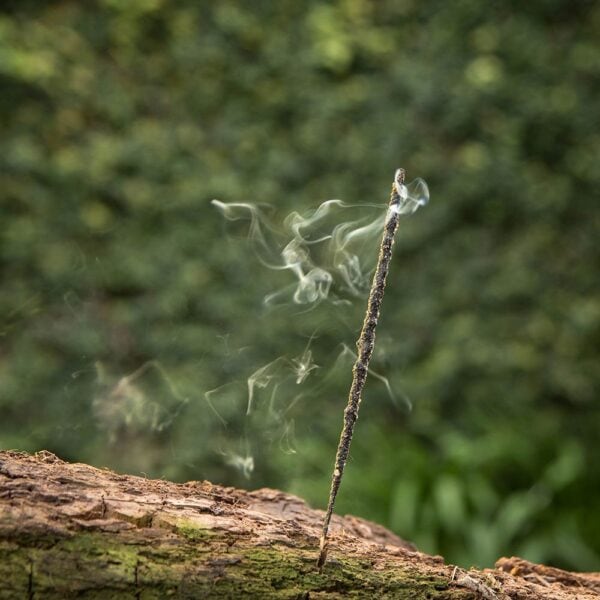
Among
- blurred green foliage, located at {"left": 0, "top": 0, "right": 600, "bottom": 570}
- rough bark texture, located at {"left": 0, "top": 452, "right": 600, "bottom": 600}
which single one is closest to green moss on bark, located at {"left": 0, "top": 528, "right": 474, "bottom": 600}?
rough bark texture, located at {"left": 0, "top": 452, "right": 600, "bottom": 600}

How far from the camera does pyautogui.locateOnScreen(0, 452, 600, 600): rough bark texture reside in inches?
39.3

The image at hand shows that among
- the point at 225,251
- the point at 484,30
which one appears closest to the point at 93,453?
the point at 225,251

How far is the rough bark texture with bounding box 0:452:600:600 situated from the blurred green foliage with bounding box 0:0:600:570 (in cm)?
275

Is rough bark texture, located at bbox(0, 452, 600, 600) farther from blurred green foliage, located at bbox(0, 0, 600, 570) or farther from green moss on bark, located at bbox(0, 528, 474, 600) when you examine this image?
blurred green foliage, located at bbox(0, 0, 600, 570)

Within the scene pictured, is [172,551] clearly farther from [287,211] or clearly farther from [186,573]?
[287,211]

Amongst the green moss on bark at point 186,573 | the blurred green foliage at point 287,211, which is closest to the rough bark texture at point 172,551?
the green moss on bark at point 186,573

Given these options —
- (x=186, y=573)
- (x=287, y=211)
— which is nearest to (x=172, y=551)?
(x=186, y=573)

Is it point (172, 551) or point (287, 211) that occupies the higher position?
point (287, 211)

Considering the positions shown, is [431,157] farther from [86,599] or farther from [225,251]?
[86,599]

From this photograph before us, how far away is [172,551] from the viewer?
105 centimetres

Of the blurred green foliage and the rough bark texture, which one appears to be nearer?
the rough bark texture

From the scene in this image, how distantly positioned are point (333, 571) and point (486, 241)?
353 cm

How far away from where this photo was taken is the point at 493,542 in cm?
353

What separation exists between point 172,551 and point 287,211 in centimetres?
342
